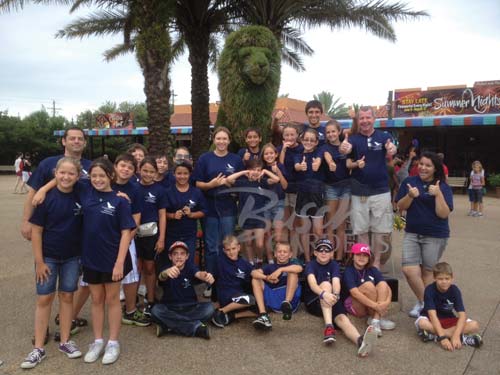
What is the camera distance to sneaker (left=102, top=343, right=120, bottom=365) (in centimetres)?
303

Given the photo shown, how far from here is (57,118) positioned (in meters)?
32.1

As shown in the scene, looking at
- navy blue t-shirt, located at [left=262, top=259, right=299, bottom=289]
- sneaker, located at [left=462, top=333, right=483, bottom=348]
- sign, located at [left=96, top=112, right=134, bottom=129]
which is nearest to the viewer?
sneaker, located at [left=462, top=333, right=483, bottom=348]

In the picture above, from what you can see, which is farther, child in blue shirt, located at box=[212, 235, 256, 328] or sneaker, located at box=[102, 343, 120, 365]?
child in blue shirt, located at box=[212, 235, 256, 328]

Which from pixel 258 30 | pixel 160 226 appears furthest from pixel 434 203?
pixel 258 30

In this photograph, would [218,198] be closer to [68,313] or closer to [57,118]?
[68,313]

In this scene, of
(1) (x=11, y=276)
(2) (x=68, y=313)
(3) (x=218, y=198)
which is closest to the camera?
(2) (x=68, y=313)

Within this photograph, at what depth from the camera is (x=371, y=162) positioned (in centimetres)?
418

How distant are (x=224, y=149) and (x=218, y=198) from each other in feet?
1.62

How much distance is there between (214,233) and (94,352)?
1.68 metres

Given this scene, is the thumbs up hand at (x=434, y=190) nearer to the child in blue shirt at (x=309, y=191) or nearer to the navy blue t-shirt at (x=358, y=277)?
Answer: the navy blue t-shirt at (x=358, y=277)

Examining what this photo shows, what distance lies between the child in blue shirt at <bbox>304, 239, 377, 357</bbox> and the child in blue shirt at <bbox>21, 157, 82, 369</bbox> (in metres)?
1.89

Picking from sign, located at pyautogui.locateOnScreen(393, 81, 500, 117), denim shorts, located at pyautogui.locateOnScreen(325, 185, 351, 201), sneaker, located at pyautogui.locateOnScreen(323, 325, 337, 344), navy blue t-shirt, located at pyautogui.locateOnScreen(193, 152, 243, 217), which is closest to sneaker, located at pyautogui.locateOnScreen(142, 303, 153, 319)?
navy blue t-shirt, located at pyautogui.locateOnScreen(193, 152, 243, 217)

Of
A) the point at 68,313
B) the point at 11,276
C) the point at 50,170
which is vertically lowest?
the point at 11,276

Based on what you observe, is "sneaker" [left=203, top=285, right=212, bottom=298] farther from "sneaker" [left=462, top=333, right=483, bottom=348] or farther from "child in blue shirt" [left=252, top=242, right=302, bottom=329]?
"sneaker" [left=462, top=333, right=483, bottom=348]
